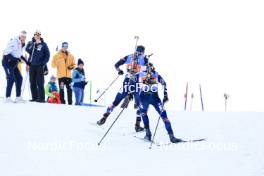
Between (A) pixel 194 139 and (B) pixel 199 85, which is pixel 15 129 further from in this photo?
(B) pixel 199 85

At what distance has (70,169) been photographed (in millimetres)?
7859

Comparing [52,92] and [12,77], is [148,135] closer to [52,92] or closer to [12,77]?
[12,77]

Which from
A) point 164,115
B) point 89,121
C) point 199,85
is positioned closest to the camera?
point 164,115

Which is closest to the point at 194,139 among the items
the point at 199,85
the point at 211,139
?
the point at 211,139

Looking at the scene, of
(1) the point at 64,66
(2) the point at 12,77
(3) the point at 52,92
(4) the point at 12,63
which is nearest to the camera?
(2) the point at 12,77

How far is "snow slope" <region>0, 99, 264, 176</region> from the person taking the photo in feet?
26.1

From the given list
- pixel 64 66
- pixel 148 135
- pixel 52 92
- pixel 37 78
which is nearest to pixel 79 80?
pixel 64 66

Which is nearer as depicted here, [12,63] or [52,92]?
[12,63]

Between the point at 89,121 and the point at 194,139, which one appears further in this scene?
the point at 89,121

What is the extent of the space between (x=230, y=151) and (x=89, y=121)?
12.7 feet

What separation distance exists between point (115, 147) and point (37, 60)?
5.00 m

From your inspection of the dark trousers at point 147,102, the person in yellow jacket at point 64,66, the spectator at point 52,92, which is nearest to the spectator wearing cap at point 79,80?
the person in yellow jacket at point 64,66

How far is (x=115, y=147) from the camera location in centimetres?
980

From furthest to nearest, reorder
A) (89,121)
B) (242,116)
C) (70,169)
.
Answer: (242,116)
(89,121)
(70,169)
